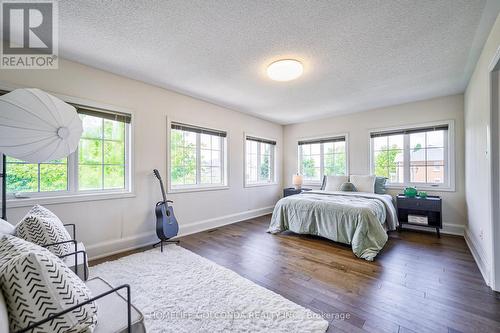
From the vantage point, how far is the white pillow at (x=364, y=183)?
4.16m

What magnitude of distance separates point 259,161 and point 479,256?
3977 millimetres

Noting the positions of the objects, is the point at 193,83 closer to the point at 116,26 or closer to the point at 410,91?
the point at 116,26

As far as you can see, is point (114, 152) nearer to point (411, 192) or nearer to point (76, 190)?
point (76, 190)

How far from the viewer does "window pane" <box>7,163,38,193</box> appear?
2283mm

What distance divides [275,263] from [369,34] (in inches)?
104

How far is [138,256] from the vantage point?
9.05 ft

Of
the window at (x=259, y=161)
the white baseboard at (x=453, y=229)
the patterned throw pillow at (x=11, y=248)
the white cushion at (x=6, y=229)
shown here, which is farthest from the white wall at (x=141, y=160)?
the white baseboard at (x=453, y=229)

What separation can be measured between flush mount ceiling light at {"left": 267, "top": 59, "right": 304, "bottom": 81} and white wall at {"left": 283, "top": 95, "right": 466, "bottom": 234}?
2.69 meters

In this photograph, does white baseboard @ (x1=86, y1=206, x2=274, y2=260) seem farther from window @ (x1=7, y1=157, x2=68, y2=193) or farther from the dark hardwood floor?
window @ (x1=7, y1=157, x2=68, y2=193)

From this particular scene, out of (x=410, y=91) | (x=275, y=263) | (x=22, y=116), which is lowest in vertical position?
(x=275, y=263)

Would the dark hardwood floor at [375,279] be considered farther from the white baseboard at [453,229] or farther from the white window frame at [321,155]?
the white window frame at [321,155]

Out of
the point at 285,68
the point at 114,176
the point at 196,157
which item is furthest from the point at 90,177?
the point at 285,68

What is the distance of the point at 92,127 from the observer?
284 cm

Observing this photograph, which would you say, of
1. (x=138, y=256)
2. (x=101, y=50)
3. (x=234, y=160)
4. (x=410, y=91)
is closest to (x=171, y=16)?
(x=101, y=50)
